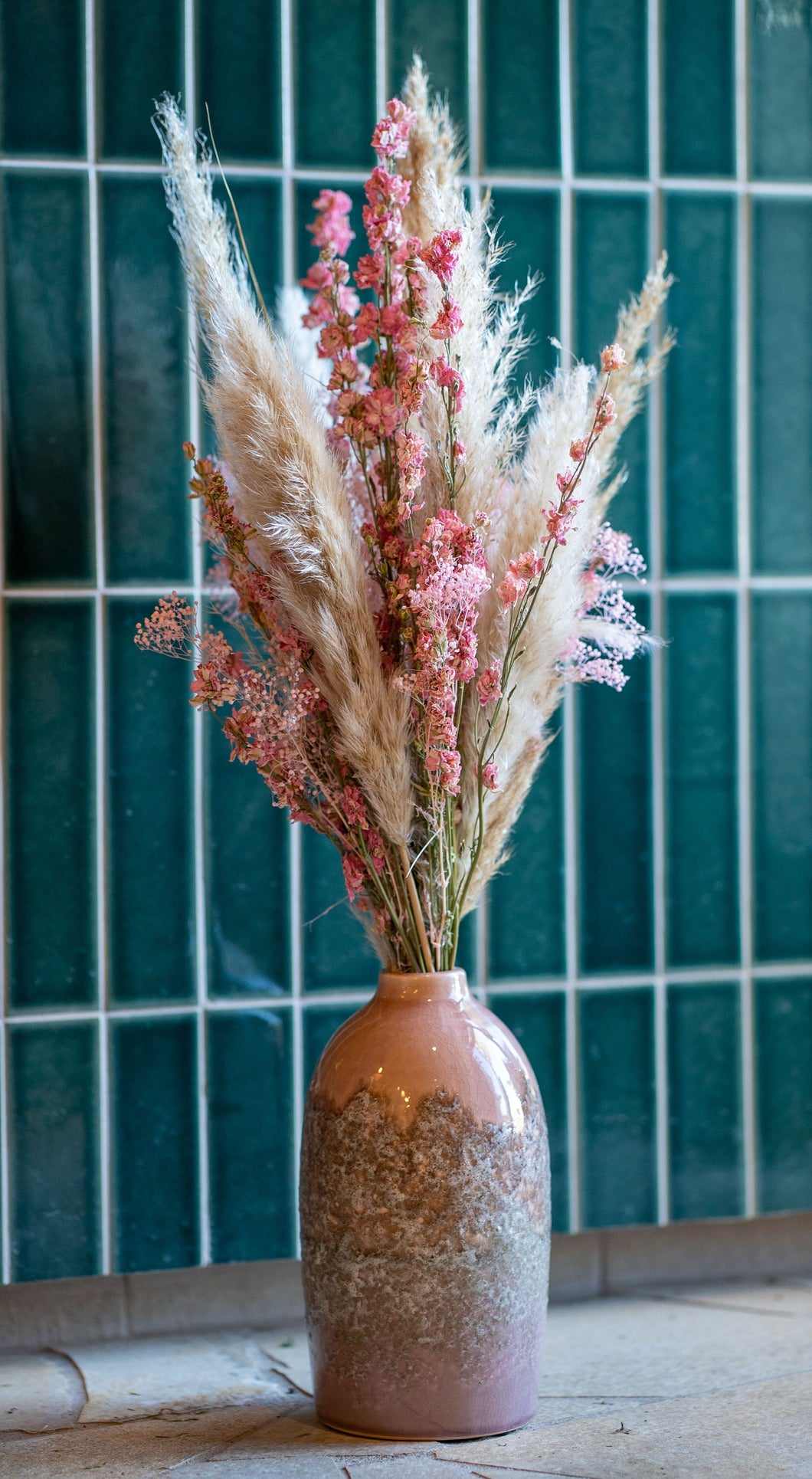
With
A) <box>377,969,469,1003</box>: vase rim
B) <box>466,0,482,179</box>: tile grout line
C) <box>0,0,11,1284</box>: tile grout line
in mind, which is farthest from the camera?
<box>466,0,482,179</box>: tile grout line

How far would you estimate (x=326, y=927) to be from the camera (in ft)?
5.28

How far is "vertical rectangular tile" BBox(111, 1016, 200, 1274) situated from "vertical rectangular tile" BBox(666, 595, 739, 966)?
24.3 inches

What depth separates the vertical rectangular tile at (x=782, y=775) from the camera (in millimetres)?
1738

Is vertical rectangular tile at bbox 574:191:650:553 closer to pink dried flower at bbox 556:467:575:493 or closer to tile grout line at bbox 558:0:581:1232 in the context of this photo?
tile grout line at bbox 558:0:581:1232

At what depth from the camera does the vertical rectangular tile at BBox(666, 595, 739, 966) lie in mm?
1709

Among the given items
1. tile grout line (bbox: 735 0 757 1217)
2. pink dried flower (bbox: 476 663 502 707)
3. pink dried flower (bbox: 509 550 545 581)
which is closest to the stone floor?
tile grout line (bbox: 735 0 757 1217)

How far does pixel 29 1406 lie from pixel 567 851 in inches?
33.3

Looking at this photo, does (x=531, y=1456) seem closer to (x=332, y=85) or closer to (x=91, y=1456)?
(x=91, y=1456)

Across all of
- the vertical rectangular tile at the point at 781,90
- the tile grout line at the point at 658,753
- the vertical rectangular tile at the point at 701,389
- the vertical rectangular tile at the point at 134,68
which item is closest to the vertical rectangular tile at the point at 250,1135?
the tile grout line at the point at 658,753

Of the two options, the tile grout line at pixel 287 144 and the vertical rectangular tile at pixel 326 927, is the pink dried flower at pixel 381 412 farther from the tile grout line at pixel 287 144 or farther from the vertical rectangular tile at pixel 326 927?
the vertical rectangular tile at pixel 326 927

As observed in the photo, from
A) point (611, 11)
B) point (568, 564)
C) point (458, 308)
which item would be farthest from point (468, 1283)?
point (611, 11)

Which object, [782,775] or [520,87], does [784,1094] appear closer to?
[782,775]

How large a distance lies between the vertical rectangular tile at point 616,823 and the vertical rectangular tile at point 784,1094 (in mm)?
185

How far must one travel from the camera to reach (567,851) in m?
1.68
